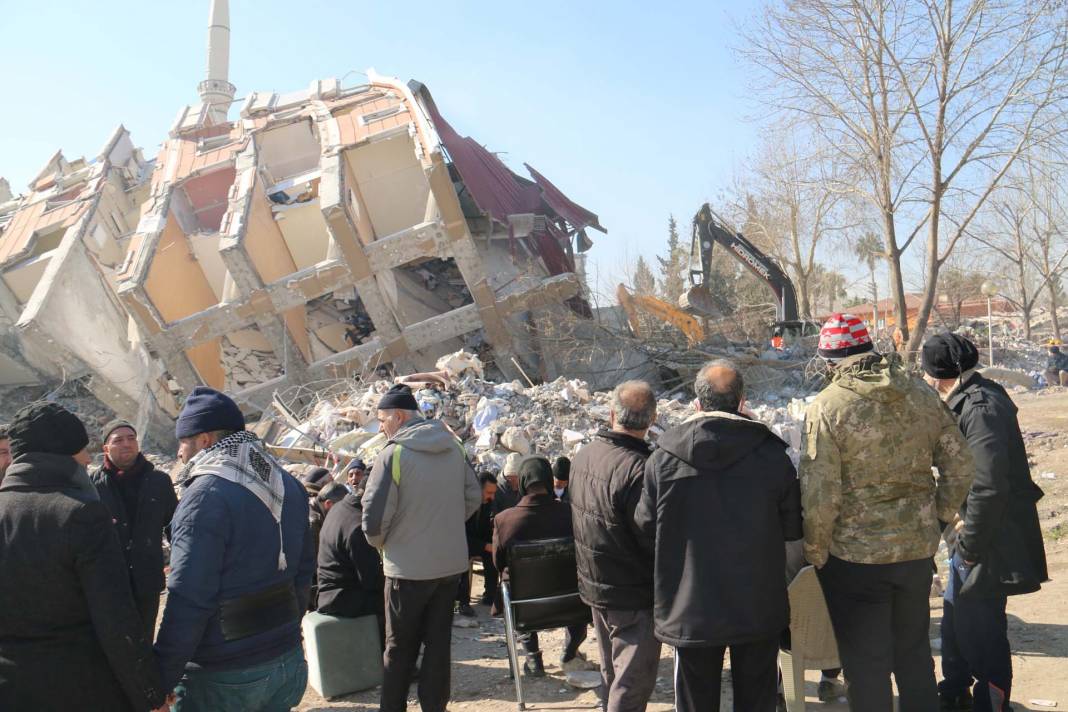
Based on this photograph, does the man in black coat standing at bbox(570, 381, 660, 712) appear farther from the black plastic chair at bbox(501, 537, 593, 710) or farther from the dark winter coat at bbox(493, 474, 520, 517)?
the dark winter coat at bbox(493, 474, 520, 517)

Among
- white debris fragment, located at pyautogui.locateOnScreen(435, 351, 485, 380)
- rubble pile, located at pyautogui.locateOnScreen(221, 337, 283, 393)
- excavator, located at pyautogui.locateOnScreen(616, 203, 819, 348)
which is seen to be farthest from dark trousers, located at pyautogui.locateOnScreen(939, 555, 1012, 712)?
rubble pile, located at pyautogui.locateOnScreen(221, 337, 283, 393)

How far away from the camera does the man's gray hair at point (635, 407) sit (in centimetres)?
364

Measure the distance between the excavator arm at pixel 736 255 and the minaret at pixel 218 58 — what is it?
52.5 feet

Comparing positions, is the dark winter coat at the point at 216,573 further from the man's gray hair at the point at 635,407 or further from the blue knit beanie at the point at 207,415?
the man's gray hair at the point at 635,407

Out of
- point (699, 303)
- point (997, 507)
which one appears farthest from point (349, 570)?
point (699, 303)

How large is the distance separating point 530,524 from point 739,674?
173 centimetres

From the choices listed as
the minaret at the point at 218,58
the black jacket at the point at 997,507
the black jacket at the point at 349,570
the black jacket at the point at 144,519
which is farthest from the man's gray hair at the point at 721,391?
the minaret at the point at 218,58

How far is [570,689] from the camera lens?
4.83 meters

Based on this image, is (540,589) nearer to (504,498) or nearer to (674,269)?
(504,498)

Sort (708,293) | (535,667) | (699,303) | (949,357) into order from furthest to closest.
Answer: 1. (708,293)
2. (699,303)
3. (535,667)
4. (949,357)

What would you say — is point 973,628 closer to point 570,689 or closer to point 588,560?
point 588,560

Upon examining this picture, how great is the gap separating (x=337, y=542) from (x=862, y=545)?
2959 millimetres

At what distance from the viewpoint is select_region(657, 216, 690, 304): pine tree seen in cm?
2616

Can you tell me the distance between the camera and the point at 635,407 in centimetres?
364
